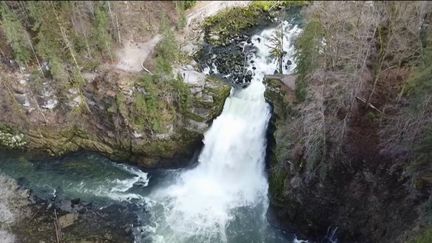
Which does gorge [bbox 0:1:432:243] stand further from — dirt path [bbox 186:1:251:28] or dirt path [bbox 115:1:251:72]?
dirt path [bbox 186:1:251:28]

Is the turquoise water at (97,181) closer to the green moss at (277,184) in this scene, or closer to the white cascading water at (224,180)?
the white cascading water at (224,180)

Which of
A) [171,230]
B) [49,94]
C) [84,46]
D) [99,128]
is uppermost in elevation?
[84,46]

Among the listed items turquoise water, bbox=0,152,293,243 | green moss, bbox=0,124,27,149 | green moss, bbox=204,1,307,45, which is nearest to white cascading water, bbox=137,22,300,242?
turquoise water, bbox=0,152,293,243

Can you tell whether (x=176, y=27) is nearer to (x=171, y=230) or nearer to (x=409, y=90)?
(x=171, y=230)

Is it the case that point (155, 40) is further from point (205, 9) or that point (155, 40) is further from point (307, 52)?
point (307, 52)

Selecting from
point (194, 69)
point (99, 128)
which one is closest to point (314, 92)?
point (194, 69)

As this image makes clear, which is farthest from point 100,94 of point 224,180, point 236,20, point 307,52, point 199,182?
point 307,52
